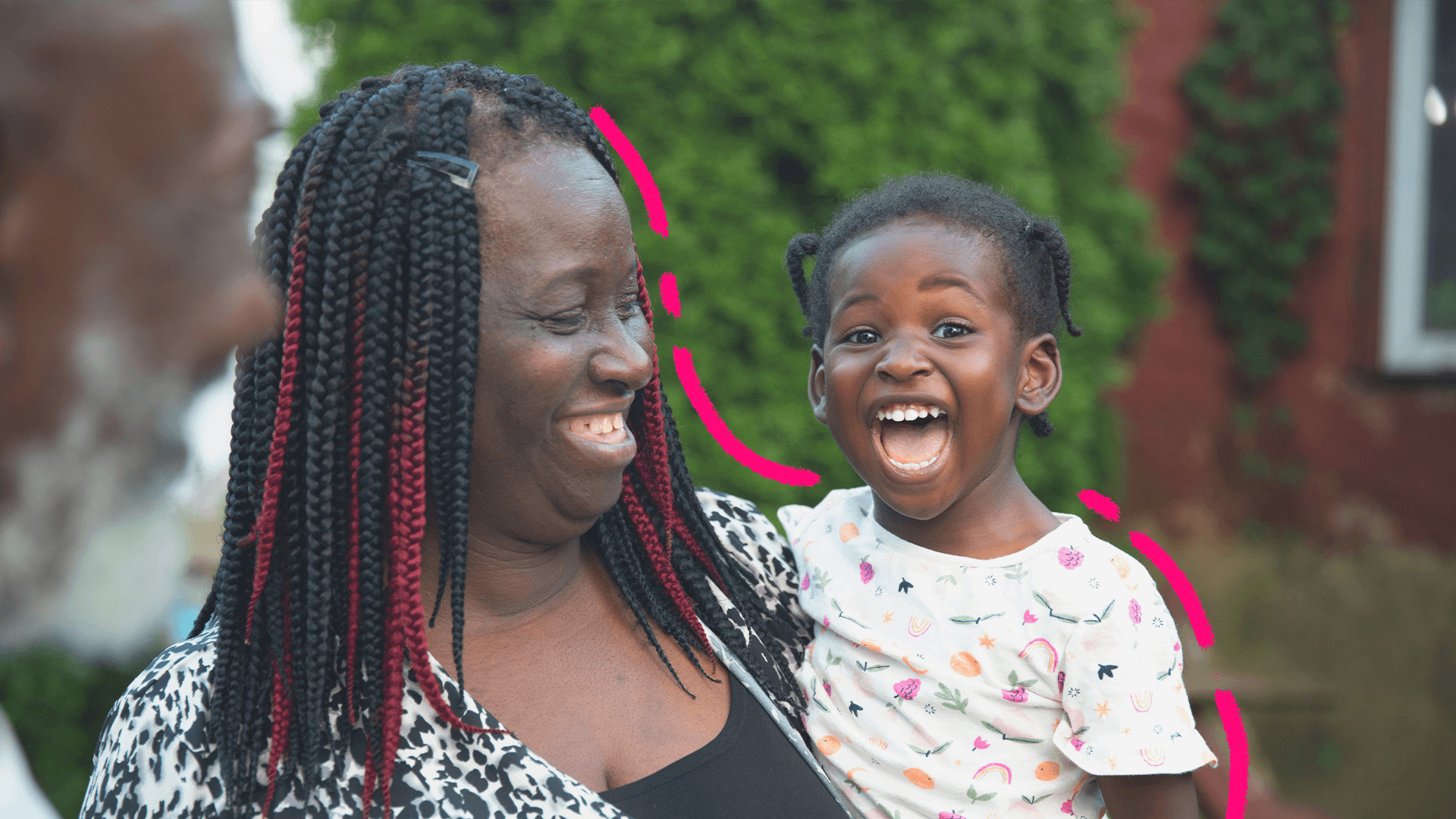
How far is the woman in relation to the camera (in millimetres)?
1661

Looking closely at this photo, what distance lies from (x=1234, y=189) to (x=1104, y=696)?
5.43 m

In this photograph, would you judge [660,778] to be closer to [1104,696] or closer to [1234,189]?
[1104,696]

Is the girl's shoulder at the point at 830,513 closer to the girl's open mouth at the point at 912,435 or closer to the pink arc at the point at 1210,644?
the girl's open mouth at the point at 912,435

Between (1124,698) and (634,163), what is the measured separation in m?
1.48

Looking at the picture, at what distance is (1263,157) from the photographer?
6609mm

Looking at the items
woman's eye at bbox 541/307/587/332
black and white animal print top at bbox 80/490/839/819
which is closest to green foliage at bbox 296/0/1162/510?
woman's eye at bbox 541/307/587/332

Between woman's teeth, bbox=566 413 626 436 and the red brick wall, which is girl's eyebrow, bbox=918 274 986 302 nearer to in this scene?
woman's teeth, bbox=566 413 626 436

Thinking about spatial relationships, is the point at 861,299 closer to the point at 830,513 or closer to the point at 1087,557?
the point at 830,513

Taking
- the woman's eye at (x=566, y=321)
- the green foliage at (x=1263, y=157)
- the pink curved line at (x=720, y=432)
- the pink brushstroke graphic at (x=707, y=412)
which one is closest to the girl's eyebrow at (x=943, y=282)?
the woman's eye at (x=566, y=321)

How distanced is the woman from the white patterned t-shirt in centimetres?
26

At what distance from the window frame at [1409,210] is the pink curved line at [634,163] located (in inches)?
179

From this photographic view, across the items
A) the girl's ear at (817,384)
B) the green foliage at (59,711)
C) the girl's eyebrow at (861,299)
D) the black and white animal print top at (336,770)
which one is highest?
the girl's eyebrow at (861,299)

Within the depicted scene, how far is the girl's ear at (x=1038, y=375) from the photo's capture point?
7.51 ft

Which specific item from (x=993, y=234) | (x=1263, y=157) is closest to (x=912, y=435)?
(x=993, y=234)
